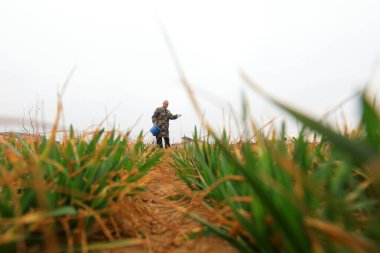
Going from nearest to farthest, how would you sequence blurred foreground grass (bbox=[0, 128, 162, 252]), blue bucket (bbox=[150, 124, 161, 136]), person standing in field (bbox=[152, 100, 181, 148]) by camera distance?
blurred foreground grass (bbox=[0, 128, 162, 252]) → blue bucket (bbox=[150, 124, 161, 136]) → person standing in field (bbox=[152, 100, 181, 148])

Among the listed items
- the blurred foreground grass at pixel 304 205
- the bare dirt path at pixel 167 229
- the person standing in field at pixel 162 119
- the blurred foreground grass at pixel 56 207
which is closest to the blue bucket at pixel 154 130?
the person standing in field at pixel 162 119

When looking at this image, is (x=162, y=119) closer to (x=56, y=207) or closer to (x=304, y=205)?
(x=56, y=207)

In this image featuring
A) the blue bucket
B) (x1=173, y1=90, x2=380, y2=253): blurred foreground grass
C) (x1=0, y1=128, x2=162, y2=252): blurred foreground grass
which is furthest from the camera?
the blue bucket

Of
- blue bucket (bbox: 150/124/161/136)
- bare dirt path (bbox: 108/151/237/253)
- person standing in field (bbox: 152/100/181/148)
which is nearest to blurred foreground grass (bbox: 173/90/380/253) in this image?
bare dirt path (bbox: 108/151/237/253)

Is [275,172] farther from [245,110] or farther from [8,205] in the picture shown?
[8,205]

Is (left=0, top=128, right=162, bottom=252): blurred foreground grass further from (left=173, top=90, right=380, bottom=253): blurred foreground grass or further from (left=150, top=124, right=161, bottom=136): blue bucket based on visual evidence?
(left=150, top=124, right=161, bottom=136): blue bucket

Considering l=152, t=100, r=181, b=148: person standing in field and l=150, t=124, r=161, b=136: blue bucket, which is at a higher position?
l=152, t=100, r=181, b=148: person standing in field

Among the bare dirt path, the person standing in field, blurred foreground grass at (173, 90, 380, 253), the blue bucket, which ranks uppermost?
the person standing in field

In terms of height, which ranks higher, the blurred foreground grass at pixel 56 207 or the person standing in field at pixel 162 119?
the person standing in field at pixel 162 119

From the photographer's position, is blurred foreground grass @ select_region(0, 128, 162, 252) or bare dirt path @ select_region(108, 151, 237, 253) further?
bare dirt path @ select_region(108, 151, 237, 253)

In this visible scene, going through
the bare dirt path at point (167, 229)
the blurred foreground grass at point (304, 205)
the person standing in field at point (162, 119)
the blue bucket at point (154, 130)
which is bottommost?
the bare dirt path at point (167, 229)

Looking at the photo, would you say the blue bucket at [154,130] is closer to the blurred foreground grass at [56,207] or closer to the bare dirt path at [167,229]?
the bare dirt path at [167,229]

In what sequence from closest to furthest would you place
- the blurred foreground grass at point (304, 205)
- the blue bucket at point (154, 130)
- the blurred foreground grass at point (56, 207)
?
the blurred foreground grass at point (304, 205), the blurred foreground grass at point (56, 207), the blue bucket at point (154, 130)

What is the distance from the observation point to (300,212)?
0.50 m
